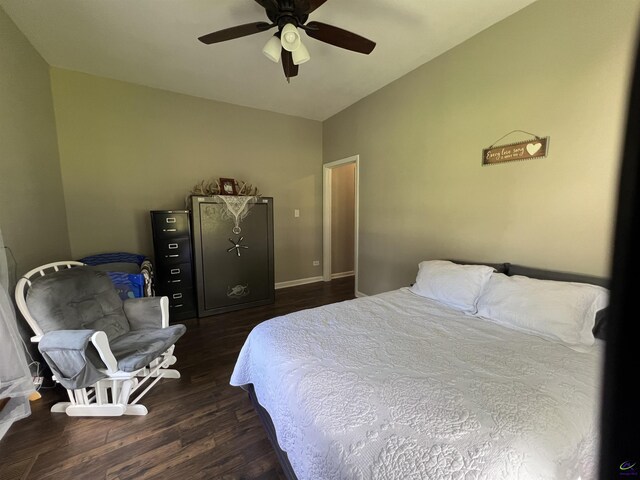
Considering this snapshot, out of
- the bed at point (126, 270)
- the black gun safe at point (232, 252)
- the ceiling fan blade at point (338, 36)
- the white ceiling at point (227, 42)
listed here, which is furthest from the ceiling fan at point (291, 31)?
the bed at point (126, 270)

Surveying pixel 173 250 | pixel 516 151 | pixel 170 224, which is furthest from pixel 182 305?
pixel 516 151

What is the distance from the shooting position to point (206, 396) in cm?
186

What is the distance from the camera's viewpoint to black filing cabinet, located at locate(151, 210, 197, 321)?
2852 mm

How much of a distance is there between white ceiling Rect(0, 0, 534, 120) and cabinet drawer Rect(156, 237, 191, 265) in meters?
1.81

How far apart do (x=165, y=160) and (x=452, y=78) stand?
3.33m

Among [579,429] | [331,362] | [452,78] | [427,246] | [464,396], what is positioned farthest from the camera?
[427,246]

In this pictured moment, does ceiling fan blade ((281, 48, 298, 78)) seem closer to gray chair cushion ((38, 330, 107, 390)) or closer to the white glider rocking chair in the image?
the white glider rocking chair

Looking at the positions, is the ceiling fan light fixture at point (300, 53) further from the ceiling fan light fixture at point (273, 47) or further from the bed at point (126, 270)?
the bed at point (126, 270)

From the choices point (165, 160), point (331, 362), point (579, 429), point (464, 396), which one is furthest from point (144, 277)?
point (579, 429)

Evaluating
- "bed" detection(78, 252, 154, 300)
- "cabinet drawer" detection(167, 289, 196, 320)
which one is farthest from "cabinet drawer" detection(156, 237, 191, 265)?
"cabinet drawer" detection(167, 289, 196, 320)

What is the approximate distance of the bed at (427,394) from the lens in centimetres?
83

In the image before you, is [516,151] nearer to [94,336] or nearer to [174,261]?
[94,336]

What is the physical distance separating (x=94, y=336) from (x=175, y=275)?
1563mm

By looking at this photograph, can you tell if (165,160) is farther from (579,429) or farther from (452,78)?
(579,429)
